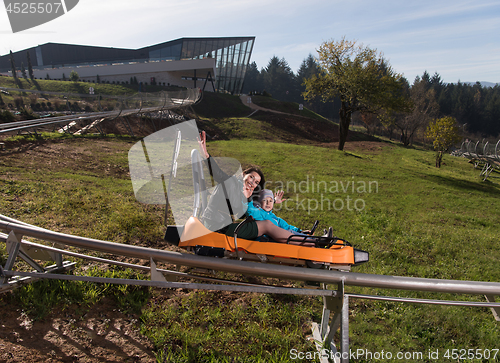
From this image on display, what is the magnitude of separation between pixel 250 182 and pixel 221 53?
50522 mm

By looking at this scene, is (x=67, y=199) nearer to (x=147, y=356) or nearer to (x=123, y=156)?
(x=147, y=356)

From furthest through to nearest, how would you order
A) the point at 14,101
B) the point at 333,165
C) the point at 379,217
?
the point at 14,101, the point at 333,165, the point at 379,217

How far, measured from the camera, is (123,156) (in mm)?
11266

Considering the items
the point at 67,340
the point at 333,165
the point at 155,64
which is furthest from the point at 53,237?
the point at 155,64

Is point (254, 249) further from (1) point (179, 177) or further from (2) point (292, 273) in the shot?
(1) point (179, 177)

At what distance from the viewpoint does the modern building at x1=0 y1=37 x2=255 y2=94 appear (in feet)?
142

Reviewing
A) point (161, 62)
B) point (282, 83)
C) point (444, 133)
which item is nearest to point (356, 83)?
point (444, 133)

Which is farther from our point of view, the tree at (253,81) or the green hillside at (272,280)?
the tree at (253,81)

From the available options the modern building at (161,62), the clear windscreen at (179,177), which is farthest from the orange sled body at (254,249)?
the modern building at (161,62)

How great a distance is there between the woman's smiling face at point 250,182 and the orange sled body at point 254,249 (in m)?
0.94

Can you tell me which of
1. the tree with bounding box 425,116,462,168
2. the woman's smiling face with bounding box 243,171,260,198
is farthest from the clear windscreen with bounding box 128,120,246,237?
the tree with bounding box 425,116,462,168

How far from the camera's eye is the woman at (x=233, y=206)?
10.2 feet

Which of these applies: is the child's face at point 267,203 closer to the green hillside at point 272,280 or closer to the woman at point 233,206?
the woman at point 233,206

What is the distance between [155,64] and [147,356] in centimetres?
4706
